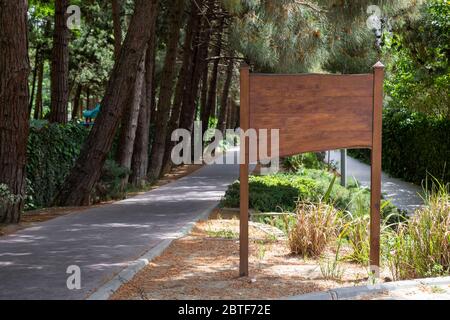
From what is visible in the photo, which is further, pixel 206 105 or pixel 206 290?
pixel 206 105

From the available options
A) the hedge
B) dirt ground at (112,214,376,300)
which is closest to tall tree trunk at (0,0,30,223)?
dirt ground at (112,214,376,300)

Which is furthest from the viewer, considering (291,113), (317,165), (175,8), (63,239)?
(317,165)

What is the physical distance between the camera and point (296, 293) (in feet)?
22.3

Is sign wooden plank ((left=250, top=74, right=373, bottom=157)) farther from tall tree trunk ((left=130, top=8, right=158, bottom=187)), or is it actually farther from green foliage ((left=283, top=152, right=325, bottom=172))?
green foliage ((left=283, top=152, right=325, bottom=172))

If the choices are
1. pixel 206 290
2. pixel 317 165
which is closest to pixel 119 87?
pixel 206 290

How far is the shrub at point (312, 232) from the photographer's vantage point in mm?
8844

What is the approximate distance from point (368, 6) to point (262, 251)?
5563 millimetres

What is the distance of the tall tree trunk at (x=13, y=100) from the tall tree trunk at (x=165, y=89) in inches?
447

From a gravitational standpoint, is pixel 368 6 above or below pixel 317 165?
above

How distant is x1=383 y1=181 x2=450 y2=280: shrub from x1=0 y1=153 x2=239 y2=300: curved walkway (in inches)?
120

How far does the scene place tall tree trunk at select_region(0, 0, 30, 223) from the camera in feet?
36.0

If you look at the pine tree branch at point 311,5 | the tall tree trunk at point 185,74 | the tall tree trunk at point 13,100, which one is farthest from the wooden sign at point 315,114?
the tall tree trunk at point 185,74

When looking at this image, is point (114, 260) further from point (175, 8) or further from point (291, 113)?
point (175, 8)

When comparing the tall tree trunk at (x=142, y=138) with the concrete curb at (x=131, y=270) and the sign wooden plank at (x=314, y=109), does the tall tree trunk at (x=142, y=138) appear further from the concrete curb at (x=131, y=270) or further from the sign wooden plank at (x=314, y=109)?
the sign wooden plank at (x=314, y=109)
